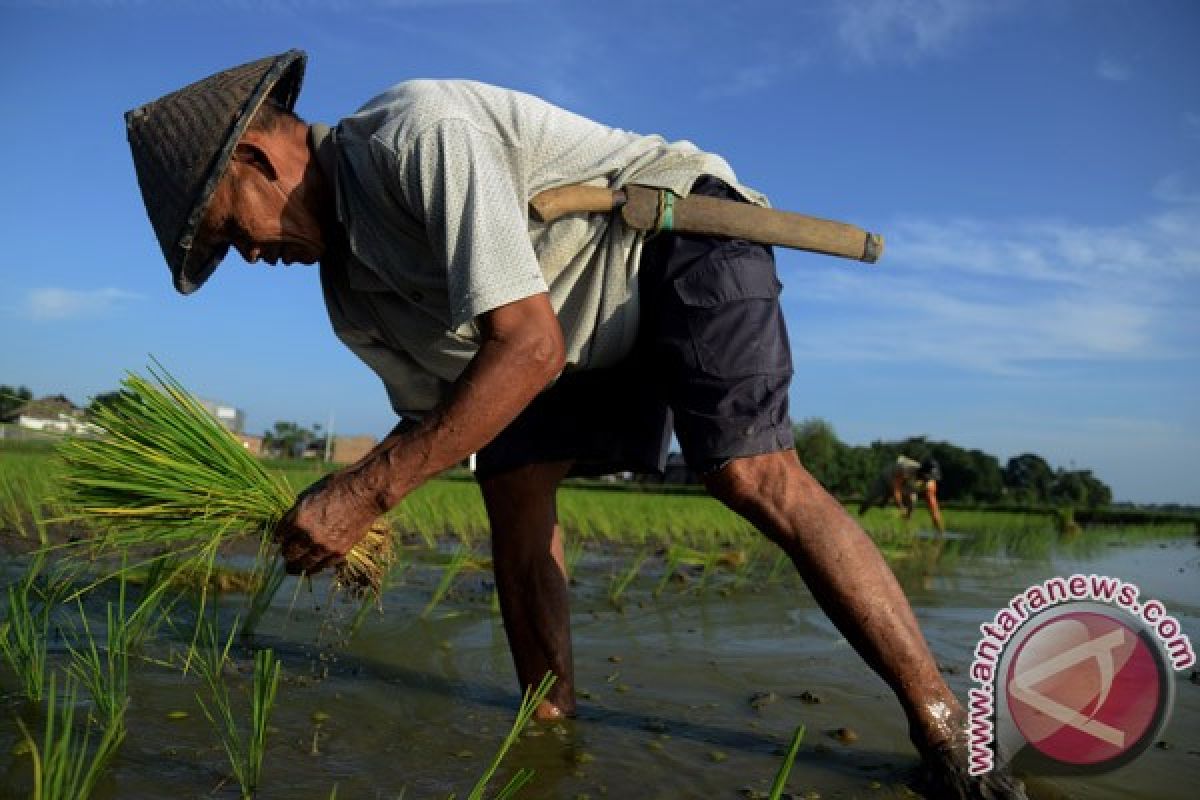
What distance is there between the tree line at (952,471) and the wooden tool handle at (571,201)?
1745 inches

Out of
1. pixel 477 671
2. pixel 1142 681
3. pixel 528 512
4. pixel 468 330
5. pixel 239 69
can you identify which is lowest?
pixel 477 671

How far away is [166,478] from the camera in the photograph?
177 cm

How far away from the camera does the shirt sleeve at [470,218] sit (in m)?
1.41

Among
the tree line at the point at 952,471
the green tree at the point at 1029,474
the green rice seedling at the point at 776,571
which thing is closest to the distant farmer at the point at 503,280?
the green rice seedling at the point at 776,571

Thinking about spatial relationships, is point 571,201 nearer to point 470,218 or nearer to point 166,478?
point 470,218

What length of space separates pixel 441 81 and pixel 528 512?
94 cm

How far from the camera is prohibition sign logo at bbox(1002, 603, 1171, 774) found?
1.45 metres

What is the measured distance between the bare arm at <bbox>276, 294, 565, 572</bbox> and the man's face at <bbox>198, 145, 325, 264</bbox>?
1.57 ft

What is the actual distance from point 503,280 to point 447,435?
0.26 m

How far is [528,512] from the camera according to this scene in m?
A: 2.10

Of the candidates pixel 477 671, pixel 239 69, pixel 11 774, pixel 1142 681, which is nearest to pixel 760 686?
pixel 477 671

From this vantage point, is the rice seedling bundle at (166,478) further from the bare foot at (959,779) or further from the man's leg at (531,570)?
the bare foot at (959,779)

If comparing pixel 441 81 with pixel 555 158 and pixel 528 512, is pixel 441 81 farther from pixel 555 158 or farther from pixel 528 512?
pixel 528 512

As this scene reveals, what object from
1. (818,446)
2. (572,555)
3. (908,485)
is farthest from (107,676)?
(818,446)
